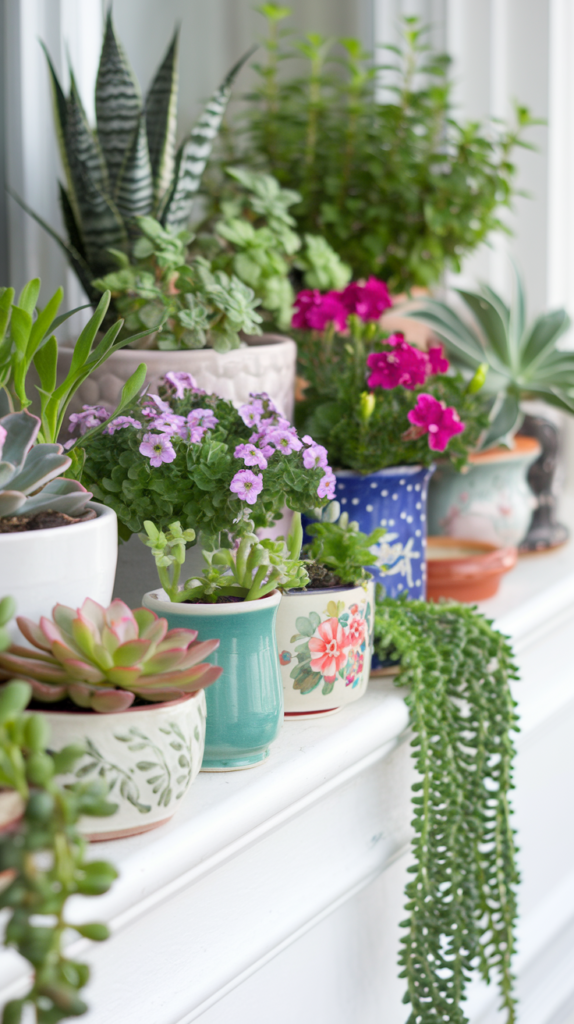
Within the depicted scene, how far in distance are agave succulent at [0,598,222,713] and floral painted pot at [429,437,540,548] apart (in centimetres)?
66

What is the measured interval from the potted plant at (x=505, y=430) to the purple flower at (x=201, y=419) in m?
0.48

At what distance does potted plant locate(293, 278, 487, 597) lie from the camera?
78 centimetres

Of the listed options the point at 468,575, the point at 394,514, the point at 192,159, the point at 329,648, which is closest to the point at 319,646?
the point at 329,648

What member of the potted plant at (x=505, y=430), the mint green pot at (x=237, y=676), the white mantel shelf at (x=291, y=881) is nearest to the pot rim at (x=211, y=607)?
the mint green pot at (x=237, y=676)

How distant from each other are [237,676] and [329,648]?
10 cm

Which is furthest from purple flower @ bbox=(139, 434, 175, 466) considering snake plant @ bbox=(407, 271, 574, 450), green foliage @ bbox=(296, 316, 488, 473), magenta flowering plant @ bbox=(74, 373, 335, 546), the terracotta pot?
snake plant @ bbox=(407, 271, 574, 450)

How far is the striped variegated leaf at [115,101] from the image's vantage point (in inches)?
31.8

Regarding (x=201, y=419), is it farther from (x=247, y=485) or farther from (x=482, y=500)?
(x=482, y=500)

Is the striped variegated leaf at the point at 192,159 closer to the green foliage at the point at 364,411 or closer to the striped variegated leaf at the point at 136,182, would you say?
the striped variegated leaf at the point at 136,182

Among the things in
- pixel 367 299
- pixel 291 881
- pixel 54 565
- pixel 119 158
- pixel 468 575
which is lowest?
pixel 291 881

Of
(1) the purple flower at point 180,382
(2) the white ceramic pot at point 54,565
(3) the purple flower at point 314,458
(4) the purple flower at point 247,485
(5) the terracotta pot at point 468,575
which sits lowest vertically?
(5) the terracotta pot at point 468,575

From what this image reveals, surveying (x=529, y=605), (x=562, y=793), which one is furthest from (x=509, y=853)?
(x=562, y=793)

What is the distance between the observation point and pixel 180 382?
688mm

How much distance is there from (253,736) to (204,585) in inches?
3.9
